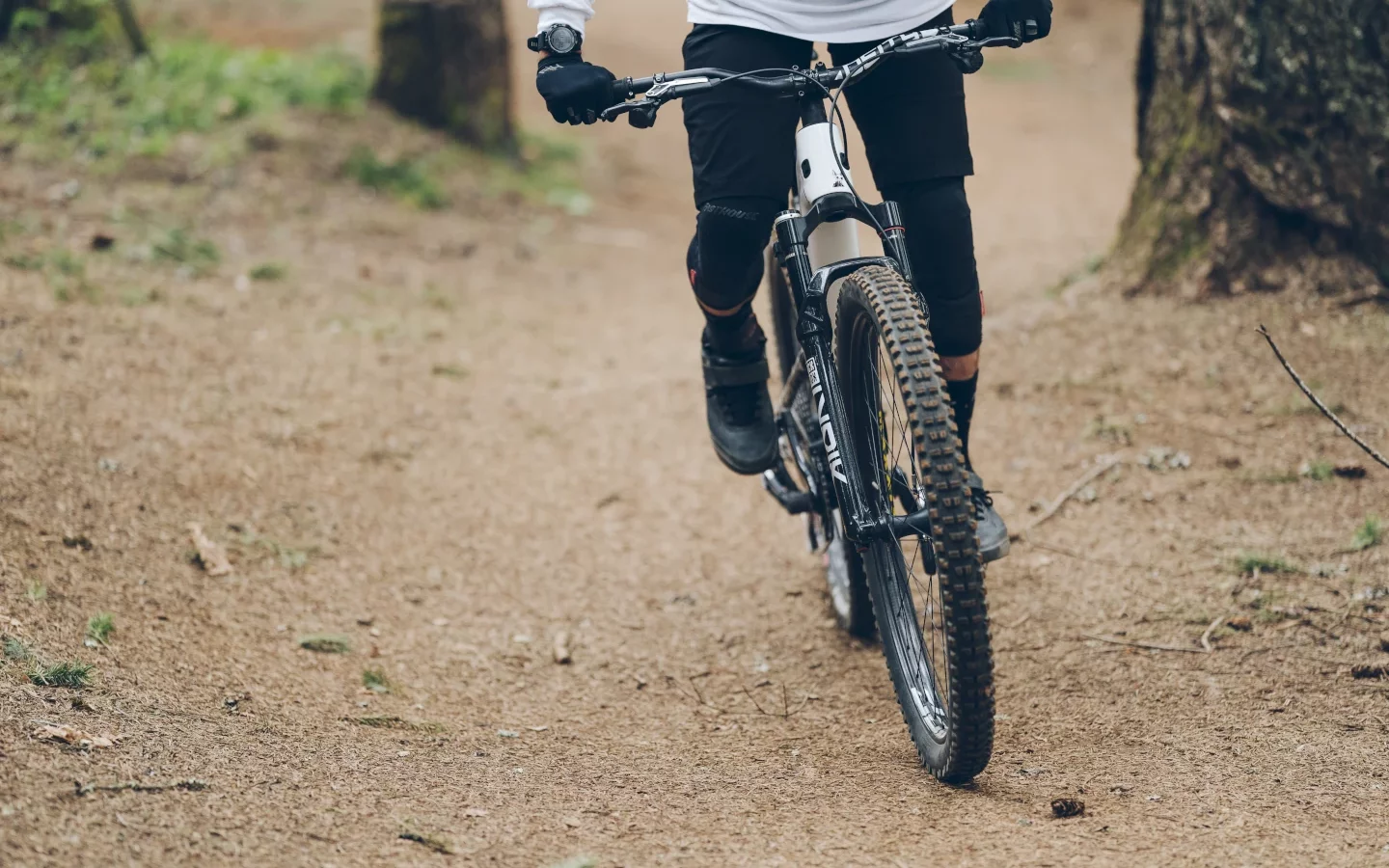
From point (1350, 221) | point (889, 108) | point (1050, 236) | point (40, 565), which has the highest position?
point (889, 108)

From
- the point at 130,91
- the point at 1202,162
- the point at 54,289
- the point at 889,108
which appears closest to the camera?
the point at 889,108

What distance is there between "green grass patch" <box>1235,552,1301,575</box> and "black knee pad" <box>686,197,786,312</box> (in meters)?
1.71

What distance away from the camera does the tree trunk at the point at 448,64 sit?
8.38 metres

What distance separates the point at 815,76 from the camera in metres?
2.74

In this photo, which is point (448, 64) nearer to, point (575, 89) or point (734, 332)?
point (734, 332)

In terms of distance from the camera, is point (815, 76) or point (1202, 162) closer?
point (815, 76)

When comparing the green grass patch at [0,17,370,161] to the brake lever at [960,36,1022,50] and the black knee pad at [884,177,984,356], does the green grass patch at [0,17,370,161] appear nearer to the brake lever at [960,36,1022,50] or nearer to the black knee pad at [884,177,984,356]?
the black knee pad at [884,177,984,356]

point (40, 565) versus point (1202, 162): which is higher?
point (1202, 162)

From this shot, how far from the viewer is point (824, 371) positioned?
2.87 metres

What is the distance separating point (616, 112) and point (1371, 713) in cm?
223

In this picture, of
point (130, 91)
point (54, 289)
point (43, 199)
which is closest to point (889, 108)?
point (54, 289)

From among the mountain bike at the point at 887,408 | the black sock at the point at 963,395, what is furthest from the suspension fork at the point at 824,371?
the black sock at the point at 963,395

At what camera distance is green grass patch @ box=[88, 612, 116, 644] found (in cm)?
309

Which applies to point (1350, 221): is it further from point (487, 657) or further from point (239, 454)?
point (239, 454)
